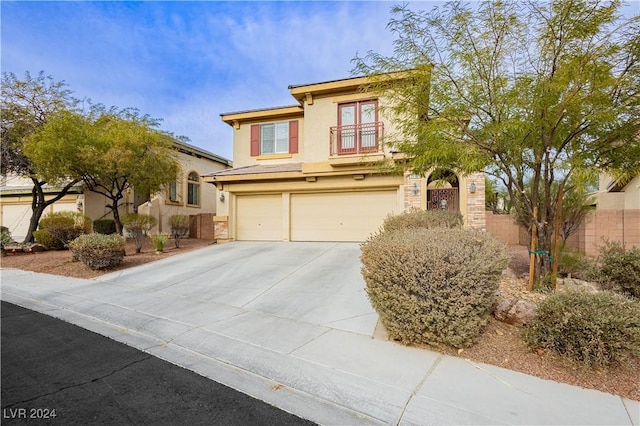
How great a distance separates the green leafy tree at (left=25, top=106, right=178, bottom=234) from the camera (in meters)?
12.1

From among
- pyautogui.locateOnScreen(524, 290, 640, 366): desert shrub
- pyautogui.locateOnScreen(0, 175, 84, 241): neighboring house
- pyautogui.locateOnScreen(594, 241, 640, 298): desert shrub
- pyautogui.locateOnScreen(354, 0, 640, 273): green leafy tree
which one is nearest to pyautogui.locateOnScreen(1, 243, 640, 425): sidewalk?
pyautogui.locateOnScreen(524, 290, 640, 366): desert shrub

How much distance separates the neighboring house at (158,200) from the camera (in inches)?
746

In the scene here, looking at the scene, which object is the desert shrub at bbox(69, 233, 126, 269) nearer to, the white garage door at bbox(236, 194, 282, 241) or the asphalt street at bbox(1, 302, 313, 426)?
the asphalt street at bbox(1, 302, 313, 426)

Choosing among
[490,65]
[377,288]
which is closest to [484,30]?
[490,65]

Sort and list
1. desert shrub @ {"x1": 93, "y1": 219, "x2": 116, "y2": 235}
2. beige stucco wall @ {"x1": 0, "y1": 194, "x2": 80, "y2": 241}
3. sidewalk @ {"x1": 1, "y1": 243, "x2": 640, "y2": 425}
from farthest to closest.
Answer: beige stucco wall @ {"x1": 0, "y1": 194, "x2": 80, "y2": 241}
desert shrub @ {"x1": 93, "y1": 219, "x2": 116, "y2": 235}
sidewalk @ {"x1": 1, "y1": 243, "x2": 640, "y2": 425}

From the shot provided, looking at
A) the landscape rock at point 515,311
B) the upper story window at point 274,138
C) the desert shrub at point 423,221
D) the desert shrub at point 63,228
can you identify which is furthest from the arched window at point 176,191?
the landscape rock at point 515,311

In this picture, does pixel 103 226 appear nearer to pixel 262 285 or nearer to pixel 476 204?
pixel 262 285

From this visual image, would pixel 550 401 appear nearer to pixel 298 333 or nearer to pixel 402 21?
pixel 298 333

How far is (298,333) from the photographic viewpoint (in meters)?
4.98

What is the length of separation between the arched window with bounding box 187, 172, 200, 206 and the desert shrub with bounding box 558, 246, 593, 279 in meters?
19.7

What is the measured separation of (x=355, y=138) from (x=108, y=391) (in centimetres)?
1182

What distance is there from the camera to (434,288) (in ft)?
13.4

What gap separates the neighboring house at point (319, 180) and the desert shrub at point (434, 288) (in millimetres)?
8097

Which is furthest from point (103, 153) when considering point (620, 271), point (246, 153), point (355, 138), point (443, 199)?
point (620, 271)
